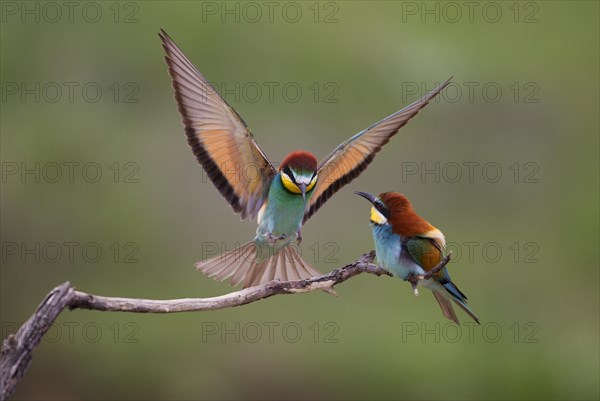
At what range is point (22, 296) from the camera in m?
3.78

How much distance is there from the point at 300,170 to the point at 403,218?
307 mm

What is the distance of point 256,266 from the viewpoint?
2.37 meters

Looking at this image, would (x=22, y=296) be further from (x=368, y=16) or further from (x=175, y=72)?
(x=368, y=16)

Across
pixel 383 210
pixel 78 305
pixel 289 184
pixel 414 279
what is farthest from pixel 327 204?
pixel 78 305

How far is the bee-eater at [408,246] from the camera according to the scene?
6.91ft

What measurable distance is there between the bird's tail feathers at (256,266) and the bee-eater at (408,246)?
25cm

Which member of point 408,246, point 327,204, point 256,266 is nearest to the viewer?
point 408,246

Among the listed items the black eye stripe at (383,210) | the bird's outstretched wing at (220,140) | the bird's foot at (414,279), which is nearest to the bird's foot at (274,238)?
the bird's outstretched wing at (220,140)

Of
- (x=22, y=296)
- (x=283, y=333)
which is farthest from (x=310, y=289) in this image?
(x=22, y=296)

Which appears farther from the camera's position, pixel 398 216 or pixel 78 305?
pixel 398 216

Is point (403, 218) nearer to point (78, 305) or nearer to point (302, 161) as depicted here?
point (302, 161)

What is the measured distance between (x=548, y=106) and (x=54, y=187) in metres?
2.62

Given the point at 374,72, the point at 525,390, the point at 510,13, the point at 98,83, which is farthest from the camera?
the point at 510,13

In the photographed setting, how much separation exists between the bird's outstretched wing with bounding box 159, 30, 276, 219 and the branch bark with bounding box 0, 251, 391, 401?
0.51 metres
